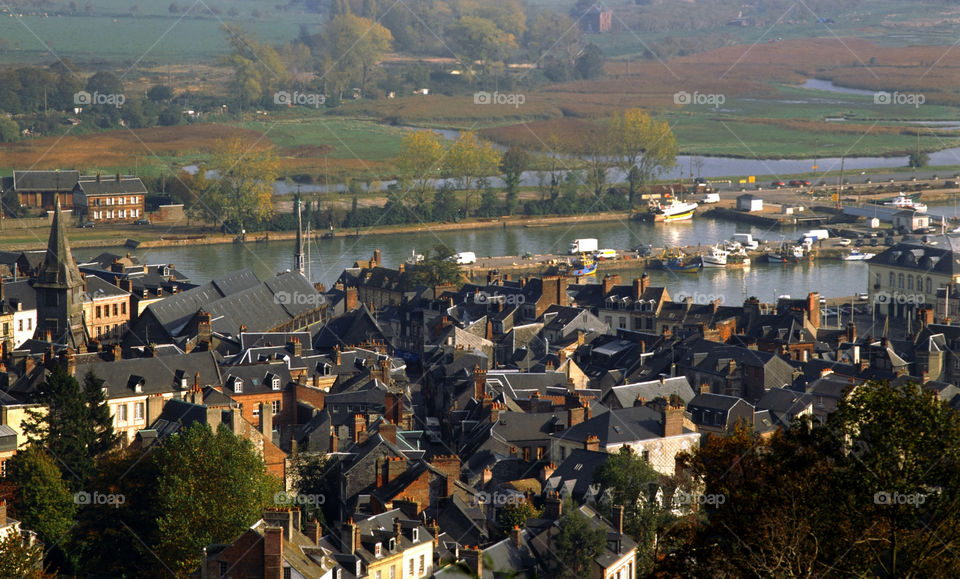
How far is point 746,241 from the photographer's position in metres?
51.3

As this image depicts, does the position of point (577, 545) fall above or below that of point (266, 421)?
below

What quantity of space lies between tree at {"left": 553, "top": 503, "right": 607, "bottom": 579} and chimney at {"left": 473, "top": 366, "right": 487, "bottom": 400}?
6.81 m

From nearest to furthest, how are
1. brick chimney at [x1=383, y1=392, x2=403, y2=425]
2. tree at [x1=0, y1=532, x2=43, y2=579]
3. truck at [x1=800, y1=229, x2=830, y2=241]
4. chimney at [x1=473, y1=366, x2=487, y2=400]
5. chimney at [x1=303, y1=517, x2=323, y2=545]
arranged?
tree at [x1=0, y1=532, x2=43, y2=579] → chimney at [x1=303, y1=517, x2=323, y2=545] → brick chimney at [x1=383, y1=392, x2=403, y2=425] → chimney at [x1=473, y1=366, x2=487, y2=400] → truck at [x1=800, y1=229, x2=830, y2=241]

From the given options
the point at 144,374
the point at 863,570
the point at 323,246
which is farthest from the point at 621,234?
A: the point at 863,570

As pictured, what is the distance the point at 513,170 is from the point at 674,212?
6.63m

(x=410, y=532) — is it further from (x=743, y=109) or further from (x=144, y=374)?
(x=743, y=109)

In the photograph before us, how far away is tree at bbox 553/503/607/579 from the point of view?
55.5 ft

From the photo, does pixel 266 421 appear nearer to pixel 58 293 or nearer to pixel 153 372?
pixel 153 372

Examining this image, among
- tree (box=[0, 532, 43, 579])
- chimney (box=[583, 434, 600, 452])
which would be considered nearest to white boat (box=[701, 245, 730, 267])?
chimney (box=[583, 434, 600, 452])

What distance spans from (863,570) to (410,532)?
6.89 meters

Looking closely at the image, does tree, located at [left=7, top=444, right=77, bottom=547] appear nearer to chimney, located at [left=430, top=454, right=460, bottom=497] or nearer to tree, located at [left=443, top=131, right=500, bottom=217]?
chimney, located at [left=430, top=454, right=460, bottom=497]

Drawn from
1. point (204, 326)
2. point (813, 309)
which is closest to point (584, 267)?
point (813, 309)

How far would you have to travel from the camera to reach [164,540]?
17047 millimetres

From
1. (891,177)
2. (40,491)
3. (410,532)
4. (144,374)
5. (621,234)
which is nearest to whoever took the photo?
(410,532)
